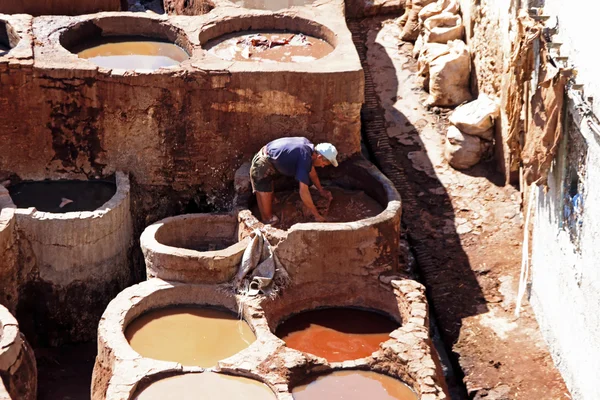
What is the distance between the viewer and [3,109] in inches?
448

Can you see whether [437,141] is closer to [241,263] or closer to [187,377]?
[241,263]

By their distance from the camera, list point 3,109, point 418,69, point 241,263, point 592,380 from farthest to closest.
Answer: point 418,69 < point 3,109 < point 241,263 < point 592,380

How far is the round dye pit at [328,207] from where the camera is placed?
36.7ft

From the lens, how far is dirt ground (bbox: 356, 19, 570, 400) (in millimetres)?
10125

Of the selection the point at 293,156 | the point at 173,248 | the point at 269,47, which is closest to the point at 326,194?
the point at 293,156

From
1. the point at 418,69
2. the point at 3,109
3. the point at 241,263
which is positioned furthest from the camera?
the point at 418,69

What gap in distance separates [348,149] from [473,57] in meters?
2.36

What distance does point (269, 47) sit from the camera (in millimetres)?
12453

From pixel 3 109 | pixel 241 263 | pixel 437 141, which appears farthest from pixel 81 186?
pixel 437 141

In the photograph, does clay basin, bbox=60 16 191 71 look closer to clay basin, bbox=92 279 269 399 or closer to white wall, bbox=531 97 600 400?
clay basin, bbox=92 279 269 399

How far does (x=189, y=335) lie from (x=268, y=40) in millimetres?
4005

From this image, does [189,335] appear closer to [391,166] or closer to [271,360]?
[271,360]

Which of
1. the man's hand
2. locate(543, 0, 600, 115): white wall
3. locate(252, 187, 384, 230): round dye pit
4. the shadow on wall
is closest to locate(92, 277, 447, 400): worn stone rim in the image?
the shadow on wall

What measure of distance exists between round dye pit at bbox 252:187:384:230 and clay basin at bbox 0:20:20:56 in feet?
10.8
